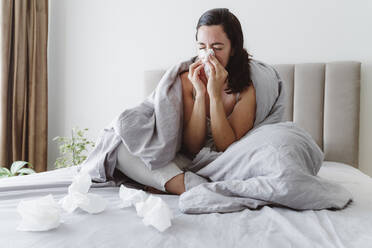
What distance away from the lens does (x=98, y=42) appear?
8.17 ft

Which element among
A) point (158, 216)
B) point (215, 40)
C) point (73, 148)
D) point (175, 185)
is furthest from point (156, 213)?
point (73, 148)

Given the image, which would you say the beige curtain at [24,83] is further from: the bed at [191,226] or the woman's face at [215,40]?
the woman's face at [215,40]

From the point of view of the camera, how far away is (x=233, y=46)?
1367 millimetres

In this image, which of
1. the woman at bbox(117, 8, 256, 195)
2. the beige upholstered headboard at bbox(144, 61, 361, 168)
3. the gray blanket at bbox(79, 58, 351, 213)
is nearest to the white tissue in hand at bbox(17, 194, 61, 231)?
the gray blanket at bbox(79, 58, 351, 213)

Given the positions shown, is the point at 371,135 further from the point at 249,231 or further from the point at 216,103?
the point at 249,231

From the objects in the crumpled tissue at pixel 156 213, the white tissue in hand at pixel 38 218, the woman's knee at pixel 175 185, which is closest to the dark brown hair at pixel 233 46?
the woman's knee at pixel 175 185

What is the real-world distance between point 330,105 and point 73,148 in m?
1.68

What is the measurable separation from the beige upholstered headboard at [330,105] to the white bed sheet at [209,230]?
94cm

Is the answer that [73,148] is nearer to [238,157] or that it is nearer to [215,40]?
[215,40]

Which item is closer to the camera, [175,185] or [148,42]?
[175,185]

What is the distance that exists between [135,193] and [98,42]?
6.10 feet

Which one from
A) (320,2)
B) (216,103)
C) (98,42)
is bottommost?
(216,103)

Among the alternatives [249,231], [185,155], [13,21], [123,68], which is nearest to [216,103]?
[185,155]

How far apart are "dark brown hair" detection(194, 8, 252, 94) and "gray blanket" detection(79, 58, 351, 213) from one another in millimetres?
43
